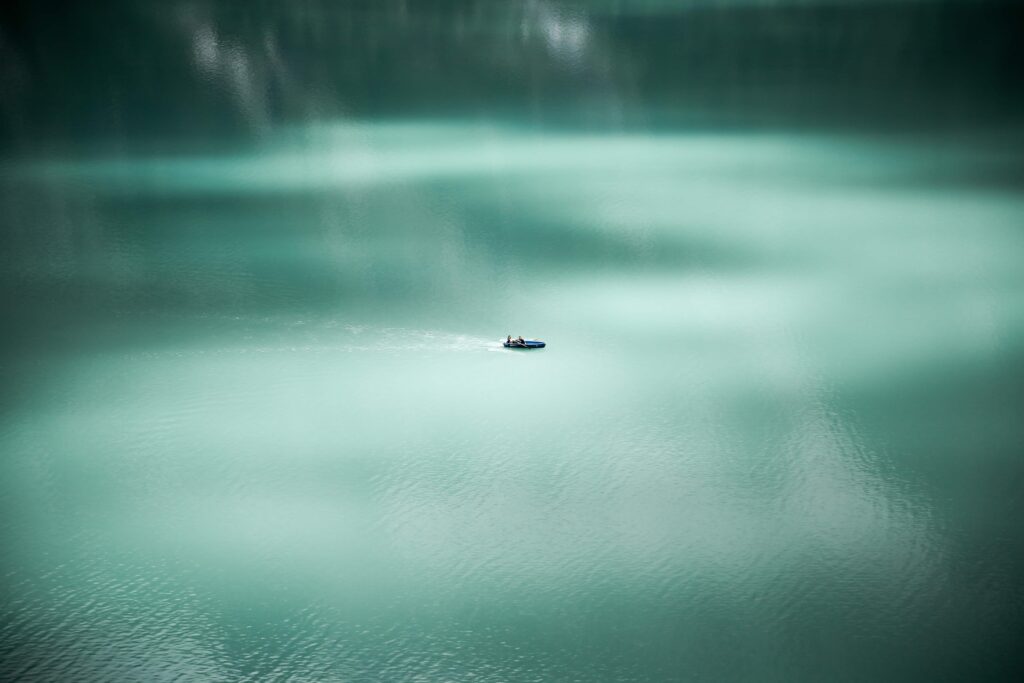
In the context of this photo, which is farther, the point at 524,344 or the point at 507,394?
the point at 524,344

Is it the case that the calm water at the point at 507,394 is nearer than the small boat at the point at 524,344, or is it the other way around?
the calm water at the point at 507,394

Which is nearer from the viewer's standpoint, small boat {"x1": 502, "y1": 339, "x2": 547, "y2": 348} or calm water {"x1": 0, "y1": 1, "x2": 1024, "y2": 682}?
calm water {"x1": 0, "y1": 1, "x2": 1024, "y2": 682}

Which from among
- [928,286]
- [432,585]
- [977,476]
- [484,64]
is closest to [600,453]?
[432,585]

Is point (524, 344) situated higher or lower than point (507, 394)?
higher

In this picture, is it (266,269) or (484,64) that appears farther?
(484,64)

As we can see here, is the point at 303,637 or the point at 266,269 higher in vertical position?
the point at 266,269

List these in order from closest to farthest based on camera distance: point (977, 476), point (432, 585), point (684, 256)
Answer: point (432, 585)
point (977, 476)
point (684, 256)

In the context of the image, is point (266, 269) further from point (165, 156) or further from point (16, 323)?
point (165, 156)

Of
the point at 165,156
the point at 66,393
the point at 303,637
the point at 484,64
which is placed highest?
the point at 484,64
